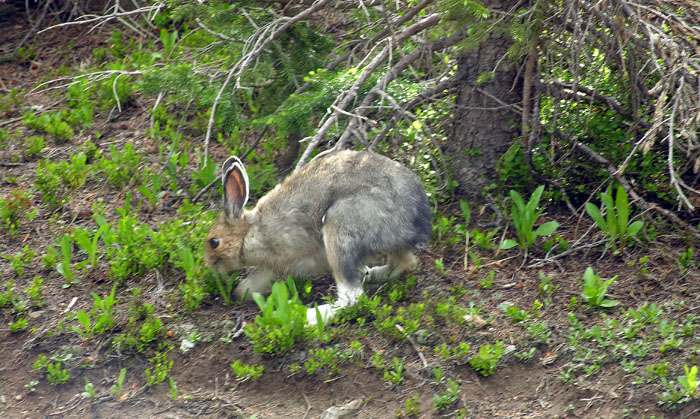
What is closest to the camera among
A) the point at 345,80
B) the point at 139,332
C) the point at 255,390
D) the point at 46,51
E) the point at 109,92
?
the point at 255,390

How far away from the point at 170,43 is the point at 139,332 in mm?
4213

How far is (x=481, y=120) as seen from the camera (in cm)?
657

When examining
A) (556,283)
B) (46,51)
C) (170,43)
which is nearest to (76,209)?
(170,43)

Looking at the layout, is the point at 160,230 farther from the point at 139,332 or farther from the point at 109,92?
the point at 109,92

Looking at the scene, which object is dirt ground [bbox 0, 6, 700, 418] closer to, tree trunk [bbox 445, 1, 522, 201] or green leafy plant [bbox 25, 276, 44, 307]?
green leafy plant [bbox 25, 276, 44, 307]

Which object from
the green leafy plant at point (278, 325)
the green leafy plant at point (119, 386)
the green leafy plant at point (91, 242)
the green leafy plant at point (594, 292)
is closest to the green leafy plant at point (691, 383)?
the green leafy plant at point (594, 292)

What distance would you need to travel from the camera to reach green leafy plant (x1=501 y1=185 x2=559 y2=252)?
5.88 metres

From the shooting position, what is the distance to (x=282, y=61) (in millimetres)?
6629

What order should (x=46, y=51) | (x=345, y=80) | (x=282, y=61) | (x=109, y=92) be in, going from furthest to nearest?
(x=46, y=51)
(x=109, y=92)
(x=282, y=61)
(x=345, y=80)

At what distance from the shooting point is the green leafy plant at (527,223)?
19.3ft

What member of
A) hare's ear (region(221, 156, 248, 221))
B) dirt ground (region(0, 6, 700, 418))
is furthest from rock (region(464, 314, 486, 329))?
hare's ear (region(221, 156, 248, 221))

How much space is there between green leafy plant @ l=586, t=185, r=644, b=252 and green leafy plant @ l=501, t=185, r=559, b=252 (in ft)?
1.01

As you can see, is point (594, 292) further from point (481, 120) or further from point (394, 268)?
point (481, 120)

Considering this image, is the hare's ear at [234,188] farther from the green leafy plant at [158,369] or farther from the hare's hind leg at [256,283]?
the green leafy plant at [158,369]
